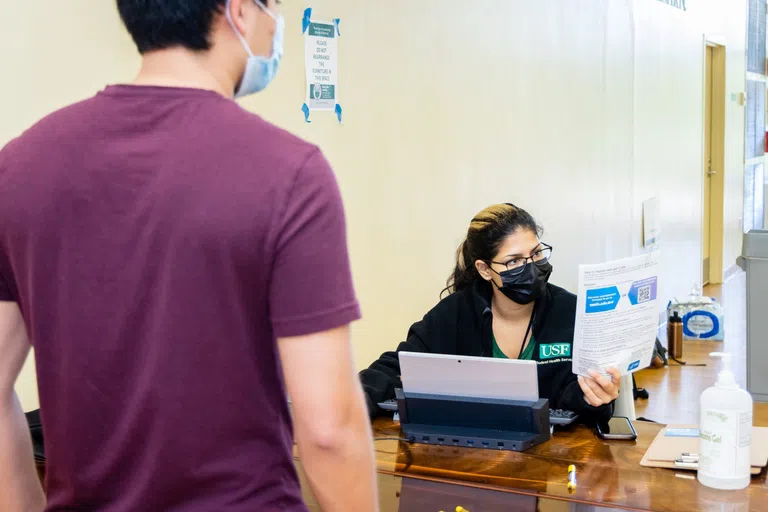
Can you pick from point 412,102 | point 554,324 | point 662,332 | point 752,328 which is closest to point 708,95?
point 662,332

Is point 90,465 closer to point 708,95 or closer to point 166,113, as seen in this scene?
point 166,113

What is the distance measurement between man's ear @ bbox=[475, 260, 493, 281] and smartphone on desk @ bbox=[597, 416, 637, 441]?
70 cm

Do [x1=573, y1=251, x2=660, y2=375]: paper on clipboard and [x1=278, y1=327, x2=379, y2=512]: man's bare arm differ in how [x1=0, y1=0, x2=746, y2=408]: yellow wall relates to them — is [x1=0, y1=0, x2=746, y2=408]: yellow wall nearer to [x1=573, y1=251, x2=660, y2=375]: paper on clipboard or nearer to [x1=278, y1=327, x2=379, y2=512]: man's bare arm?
[x1=573, y1=251, x2=660, y2=375]: paper on clipboard

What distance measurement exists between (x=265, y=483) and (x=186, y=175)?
0.36 m

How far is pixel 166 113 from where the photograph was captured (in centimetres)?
102

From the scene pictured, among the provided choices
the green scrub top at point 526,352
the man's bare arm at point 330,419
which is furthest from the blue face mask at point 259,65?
the green scrub top at point 526,352

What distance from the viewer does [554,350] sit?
108 inches

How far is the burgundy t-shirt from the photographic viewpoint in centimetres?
98

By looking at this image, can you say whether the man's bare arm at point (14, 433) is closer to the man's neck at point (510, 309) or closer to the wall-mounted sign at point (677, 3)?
the man's neck at point (510, 309)

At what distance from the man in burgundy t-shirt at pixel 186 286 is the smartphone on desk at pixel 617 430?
1271 mm

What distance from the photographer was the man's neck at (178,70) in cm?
104

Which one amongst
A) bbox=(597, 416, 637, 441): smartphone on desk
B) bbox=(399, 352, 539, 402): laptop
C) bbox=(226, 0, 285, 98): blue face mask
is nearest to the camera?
bbox=(226, 0, 285, 98): blue face mask

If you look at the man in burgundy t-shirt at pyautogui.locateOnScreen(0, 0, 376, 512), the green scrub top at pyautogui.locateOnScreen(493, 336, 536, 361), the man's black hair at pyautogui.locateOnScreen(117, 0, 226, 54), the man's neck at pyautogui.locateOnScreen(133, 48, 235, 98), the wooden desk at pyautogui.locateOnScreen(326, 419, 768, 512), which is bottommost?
the wooden desk at pyautogui.locateOnScreen(326, 419, 768, 512)

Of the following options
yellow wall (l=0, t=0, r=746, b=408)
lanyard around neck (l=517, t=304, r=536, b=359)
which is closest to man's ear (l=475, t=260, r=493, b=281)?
lanyard around neck (l=517, t=304, r=536, b=359)
